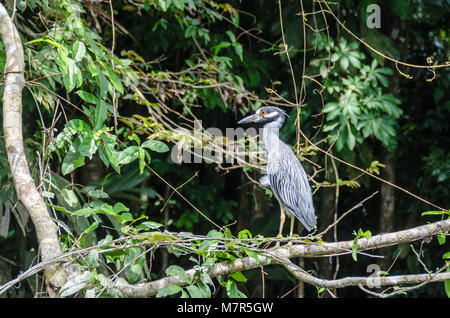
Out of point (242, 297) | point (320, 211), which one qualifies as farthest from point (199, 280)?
point (320, 211)

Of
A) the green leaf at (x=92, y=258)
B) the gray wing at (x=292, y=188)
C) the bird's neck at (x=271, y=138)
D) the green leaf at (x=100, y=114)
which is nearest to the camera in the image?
the green leaf at (x=92, y=258)

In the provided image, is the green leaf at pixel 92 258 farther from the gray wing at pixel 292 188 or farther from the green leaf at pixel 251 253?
the gray wing at pixel 292 188

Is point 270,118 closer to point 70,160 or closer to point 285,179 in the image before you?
point 285,179

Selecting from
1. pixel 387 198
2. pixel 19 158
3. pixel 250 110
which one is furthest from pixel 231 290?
pixel 387 198

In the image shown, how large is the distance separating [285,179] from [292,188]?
0.21 ft

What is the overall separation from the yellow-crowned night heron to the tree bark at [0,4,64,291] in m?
1.13

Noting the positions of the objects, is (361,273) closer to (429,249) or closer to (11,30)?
(429,249)

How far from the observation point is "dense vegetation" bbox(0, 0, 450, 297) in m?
3.02

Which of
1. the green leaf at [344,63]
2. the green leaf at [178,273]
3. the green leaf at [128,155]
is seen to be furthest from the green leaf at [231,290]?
the green leaf at [344,63]

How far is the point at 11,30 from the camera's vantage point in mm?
1977

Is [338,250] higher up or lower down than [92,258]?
lower down

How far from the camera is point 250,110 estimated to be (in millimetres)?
4344

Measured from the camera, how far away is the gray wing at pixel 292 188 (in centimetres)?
263

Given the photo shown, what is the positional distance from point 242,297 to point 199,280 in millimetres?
204
